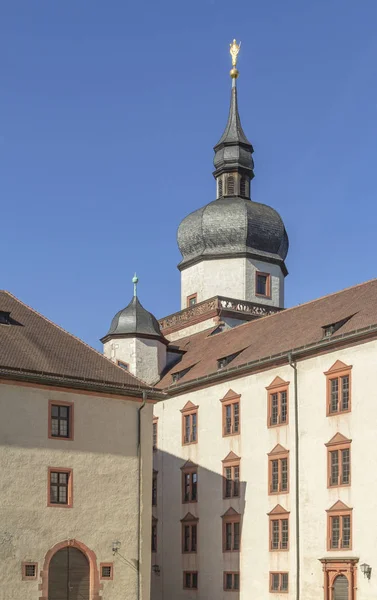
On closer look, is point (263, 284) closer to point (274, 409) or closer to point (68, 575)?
point (274, 409)

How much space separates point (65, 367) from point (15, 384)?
2.35 metres

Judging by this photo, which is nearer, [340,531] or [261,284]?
[340,531]

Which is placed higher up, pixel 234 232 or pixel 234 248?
pixel 234 232

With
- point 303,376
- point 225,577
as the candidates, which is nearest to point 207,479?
point 225,577

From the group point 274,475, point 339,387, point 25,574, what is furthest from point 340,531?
point 25,574

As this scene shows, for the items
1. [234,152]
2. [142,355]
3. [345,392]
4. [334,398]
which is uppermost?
[234,152]

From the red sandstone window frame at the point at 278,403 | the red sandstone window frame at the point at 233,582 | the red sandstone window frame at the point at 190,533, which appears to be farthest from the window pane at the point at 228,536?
the red sandstone window frame at the point at 278,403

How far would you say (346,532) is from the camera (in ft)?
122

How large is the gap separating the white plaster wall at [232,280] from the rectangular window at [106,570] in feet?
86.5

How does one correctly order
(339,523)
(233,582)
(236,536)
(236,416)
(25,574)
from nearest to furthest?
(25,574)
(339,523)
(233,582)
(236,536)
(236,416)

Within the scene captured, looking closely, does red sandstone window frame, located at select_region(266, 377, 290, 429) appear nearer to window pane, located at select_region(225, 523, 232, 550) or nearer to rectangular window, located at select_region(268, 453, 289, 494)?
rectangular window, located at select_region(268, 453, 289, 494)

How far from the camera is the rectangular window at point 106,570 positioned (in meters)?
34.5

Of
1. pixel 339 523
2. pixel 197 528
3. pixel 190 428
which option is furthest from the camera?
pixel 190 428

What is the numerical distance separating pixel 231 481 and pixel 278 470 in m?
3.29
